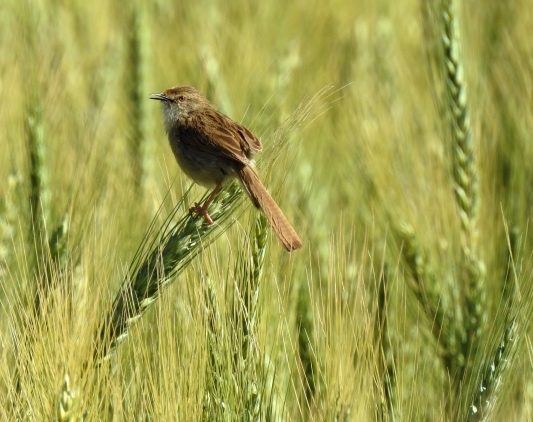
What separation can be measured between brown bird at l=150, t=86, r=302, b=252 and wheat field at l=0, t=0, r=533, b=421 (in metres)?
0.06

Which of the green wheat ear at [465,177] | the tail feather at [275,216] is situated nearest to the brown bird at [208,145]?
the tail feather at [275,216]

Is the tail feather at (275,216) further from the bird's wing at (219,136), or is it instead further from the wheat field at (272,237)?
the bird's wing at (219,136)

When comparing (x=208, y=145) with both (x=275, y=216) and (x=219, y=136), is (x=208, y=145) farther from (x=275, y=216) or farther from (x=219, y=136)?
(x=275, y=216)

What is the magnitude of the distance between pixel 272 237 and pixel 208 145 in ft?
3.15

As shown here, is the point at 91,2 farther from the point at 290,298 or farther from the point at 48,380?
the point at 48,380

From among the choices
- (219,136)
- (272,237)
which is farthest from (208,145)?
(272,237)

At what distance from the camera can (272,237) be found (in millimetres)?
3189

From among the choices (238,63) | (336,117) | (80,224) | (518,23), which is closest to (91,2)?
(336,117)

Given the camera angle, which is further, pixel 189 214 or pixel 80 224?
pixel 80 224

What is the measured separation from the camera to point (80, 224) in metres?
3.68

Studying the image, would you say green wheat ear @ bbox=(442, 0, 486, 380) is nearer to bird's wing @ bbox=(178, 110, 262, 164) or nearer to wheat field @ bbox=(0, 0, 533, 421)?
wheat field @ bbox=(0, 0, 533, 421)

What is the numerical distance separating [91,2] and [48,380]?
18.3ft

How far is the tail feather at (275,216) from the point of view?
3.08m

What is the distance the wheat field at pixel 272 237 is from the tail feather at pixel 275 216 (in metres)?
0.04
